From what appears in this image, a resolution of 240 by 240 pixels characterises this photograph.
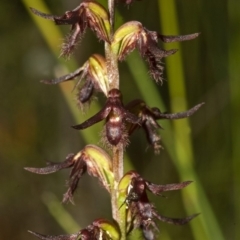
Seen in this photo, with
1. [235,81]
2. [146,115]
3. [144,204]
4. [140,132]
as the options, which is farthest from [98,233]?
[140,132]

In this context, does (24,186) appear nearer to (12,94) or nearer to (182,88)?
(12,94)

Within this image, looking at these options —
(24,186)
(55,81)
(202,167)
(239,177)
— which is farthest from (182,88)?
(24,186)

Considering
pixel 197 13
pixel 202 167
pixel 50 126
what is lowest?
pixel 50 126

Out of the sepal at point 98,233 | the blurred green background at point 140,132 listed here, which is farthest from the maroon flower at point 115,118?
the blurred green background at point 140,132

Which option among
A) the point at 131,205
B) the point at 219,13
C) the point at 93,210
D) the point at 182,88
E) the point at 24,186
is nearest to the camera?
the point at 131,205

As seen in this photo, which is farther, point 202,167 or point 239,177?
point 202,167

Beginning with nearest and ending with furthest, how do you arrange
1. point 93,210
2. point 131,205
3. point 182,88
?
point 131,205
point 182,88
point 93,210

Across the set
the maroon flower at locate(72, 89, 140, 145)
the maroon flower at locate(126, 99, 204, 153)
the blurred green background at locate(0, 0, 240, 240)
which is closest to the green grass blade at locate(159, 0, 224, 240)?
the blurred green background at locate(0, 0, 240, 240)
